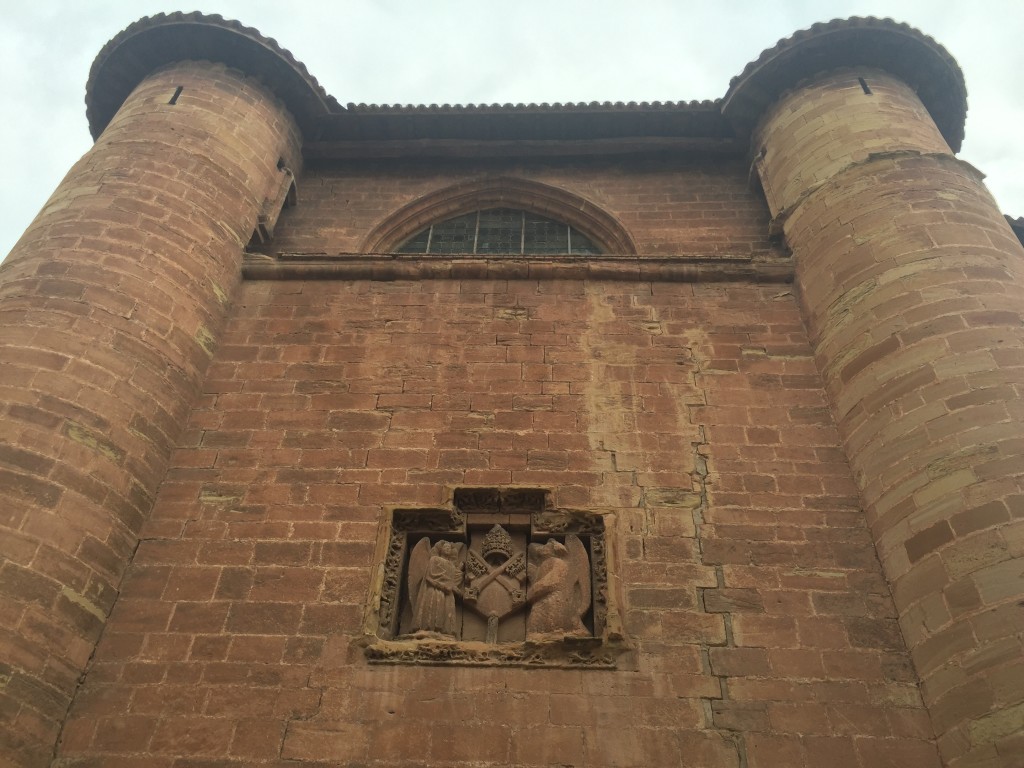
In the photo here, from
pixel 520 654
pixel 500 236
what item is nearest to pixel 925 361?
pixel 520 654

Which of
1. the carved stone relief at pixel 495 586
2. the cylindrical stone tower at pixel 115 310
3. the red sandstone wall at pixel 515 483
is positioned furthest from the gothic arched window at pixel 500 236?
the carved stone relief at pixel 495 586

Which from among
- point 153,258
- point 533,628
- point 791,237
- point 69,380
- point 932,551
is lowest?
point 533,628

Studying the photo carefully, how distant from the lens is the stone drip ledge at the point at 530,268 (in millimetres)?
7359

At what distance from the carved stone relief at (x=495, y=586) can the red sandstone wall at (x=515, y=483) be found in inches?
5.0

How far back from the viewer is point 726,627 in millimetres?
4992

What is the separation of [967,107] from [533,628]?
24.3 ft

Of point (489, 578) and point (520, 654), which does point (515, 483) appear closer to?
point (489, 578)

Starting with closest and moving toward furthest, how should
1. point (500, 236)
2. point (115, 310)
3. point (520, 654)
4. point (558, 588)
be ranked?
point (520, 654)
point (558, 588)
point (115, 310)
point (500, 236)

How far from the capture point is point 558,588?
516 centimetres

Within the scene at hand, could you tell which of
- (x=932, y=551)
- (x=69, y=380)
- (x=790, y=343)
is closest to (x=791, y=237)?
(x=790, y=343)

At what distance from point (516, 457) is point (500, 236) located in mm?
3495

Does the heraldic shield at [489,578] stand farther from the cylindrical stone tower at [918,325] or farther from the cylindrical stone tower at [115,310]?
the cylindrical stone tower at [918,325]

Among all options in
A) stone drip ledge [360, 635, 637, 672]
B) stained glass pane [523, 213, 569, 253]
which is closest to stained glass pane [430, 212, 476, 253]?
stained glass pane [523, 213, 569, 253]

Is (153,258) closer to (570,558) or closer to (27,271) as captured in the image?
(27,271)
